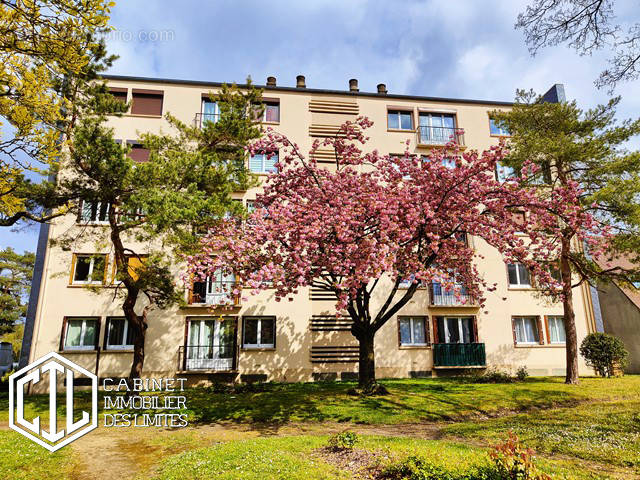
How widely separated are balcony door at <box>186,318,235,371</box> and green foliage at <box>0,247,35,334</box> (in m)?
27.2

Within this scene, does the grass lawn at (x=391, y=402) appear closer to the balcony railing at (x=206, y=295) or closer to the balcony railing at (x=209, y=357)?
the balcony railing at (x=209, y=357)

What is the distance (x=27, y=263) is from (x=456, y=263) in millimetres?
43050

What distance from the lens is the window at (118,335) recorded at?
20359mm

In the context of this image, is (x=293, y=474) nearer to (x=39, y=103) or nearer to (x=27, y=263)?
(x=39, y=103)

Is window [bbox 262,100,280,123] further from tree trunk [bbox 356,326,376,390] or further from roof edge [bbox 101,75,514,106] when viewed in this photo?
tree trunk [bbox 356,326,376,390]

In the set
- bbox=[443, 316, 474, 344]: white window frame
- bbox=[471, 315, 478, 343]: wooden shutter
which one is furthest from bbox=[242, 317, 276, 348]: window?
bbox=[471, 315, 478, 343]: wooden shutter

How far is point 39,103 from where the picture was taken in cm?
852

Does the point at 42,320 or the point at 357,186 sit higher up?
the point at 357,186

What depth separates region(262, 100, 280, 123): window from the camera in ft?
81.4

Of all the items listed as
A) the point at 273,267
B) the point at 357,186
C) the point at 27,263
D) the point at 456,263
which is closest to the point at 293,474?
the point at 273,267

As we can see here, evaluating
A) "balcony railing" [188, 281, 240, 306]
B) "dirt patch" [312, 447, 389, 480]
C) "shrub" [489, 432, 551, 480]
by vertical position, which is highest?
"balcony railing" [188, 281, 240, 306]

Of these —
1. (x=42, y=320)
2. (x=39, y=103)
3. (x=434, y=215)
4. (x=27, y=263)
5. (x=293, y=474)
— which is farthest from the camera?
(x=27, y=263)

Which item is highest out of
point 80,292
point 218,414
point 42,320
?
point 80,292

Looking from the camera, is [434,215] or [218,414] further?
[218,414]
